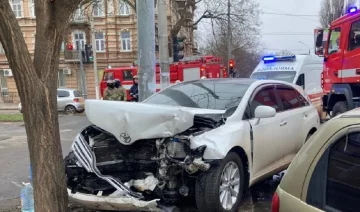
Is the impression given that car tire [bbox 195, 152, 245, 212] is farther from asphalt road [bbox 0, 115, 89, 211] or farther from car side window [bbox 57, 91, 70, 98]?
car side window [bbox 57, 91, 70, 98]

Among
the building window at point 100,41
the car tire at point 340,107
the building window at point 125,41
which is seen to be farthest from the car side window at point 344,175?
the building window at point 100,41

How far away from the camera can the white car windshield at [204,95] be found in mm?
4867


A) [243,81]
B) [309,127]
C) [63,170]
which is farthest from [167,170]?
[309,127]

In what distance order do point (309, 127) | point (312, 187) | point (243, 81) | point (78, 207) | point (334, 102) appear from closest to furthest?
point (312, 187), point (78, 207), point (243, 81), point (309, 127), point (334, 102)

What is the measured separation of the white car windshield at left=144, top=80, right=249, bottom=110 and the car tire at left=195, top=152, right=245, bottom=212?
2.80 ft

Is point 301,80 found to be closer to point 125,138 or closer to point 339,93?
point 339,93

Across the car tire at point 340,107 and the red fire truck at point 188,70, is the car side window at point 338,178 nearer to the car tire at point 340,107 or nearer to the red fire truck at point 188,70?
the car tire at point 340,107

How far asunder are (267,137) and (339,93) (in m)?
4.90

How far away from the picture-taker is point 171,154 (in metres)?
4.01

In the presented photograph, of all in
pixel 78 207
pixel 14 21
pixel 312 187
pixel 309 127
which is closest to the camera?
pixel 312 187

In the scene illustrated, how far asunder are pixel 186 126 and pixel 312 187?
86.4 inches

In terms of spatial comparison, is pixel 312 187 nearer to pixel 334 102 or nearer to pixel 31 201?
pixel 31 201

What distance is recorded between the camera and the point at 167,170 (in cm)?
399

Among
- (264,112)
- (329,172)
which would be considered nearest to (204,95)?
(264,112)
